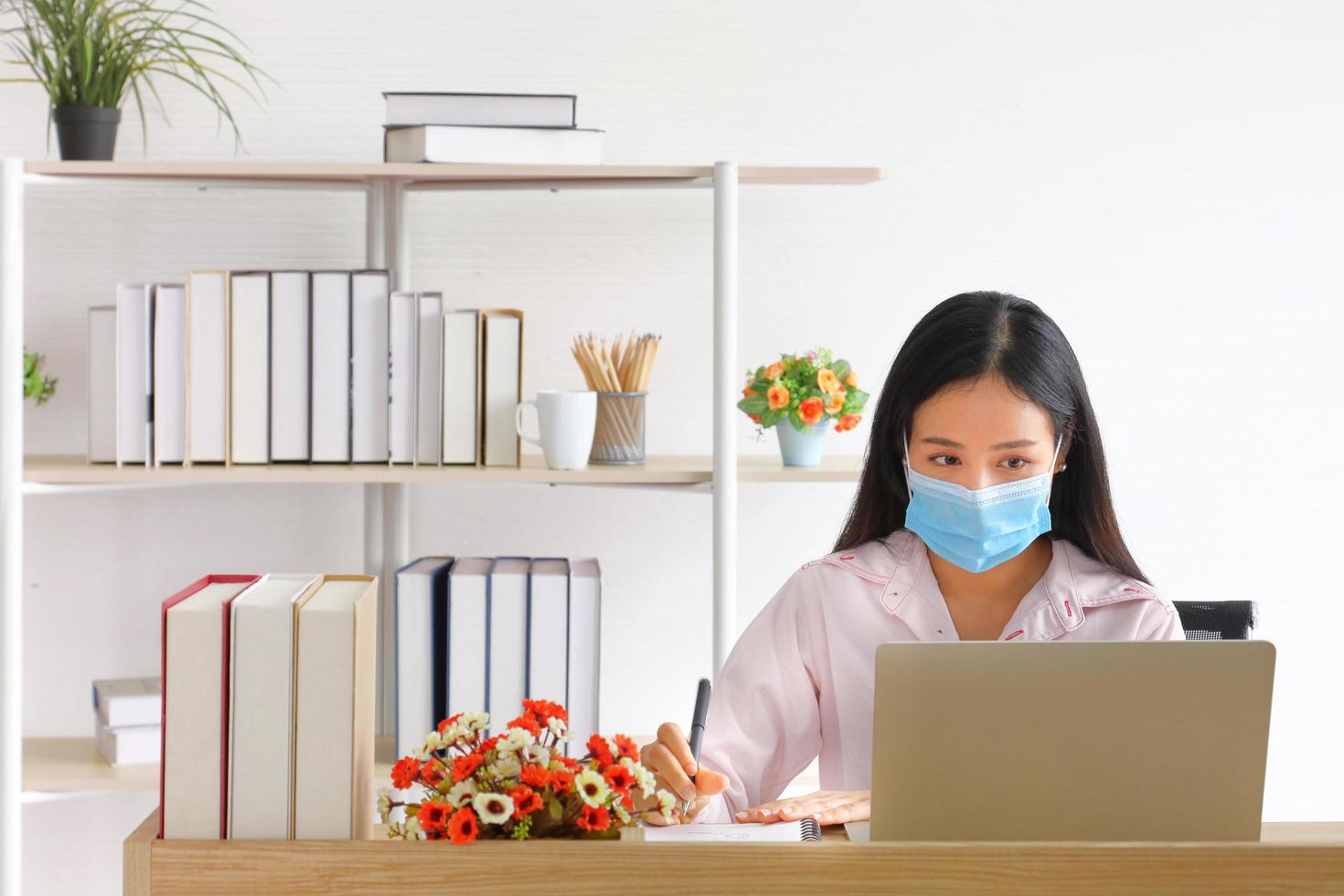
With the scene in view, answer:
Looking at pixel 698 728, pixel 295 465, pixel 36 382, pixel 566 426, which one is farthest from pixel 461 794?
pixel 36 382

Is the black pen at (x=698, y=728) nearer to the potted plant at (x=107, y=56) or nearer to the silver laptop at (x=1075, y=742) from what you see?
the silver laptop at (x=1075, y=742)

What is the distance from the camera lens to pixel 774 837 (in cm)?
88

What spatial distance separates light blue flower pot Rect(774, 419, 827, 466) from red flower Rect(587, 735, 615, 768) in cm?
111

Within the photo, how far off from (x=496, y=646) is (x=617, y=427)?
15.4 inches

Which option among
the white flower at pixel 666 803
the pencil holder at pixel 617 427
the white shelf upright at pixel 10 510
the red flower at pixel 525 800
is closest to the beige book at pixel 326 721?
the red flower at pixel 525 800

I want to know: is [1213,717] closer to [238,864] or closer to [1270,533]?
[238,864]

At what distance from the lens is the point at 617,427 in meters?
1.85

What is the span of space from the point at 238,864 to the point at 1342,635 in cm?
213

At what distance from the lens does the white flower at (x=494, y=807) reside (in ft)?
2.42

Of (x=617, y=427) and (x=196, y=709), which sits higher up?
(x=617, y=427)

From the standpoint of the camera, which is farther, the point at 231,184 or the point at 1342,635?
the point at 1342,635

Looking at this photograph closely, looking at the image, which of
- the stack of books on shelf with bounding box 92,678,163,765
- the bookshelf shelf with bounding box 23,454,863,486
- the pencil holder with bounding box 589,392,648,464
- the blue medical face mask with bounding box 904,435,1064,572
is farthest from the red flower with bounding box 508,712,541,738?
the stack of books on shelf with bounding box 92,678,163,765

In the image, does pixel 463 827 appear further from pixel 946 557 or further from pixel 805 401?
pixel 805 401

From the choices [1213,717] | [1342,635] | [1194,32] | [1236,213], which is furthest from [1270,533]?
[1213,717]
